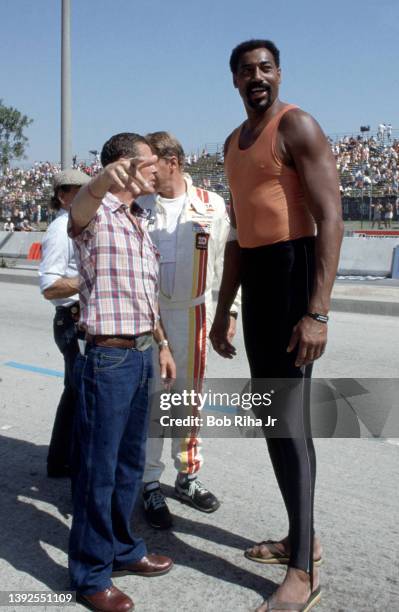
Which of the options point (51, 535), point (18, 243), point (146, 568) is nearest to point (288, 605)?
point (146, 568)

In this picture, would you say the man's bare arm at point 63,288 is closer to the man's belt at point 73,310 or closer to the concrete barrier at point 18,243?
the man's belt at point 73,310

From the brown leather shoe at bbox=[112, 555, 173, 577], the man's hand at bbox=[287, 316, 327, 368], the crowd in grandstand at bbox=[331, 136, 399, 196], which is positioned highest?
the crowd in grandstand at bbox=[331, 136, 399, 196]

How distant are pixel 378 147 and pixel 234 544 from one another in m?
30.4

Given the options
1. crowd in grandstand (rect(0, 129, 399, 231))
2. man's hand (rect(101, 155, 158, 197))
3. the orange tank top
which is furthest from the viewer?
crowd in grandstand (rect(0, 129, 399, 231))

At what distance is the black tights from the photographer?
2.64m

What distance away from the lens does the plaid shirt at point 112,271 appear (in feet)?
8.45

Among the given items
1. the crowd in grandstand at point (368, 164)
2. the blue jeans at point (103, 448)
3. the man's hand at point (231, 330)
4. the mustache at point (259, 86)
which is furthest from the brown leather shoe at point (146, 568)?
the crowd in grandstand at point (368, 164)

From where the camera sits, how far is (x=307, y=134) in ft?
8.17

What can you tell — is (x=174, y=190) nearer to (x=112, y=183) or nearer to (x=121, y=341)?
(x=121, y=341)

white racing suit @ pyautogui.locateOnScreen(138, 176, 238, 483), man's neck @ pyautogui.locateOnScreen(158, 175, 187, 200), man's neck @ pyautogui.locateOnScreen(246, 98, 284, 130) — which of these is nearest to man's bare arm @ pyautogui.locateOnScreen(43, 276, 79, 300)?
white racing suit @ pyautogui.locateOnScreen(138, 176, 238, 483)

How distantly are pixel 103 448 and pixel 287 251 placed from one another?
1.03 m

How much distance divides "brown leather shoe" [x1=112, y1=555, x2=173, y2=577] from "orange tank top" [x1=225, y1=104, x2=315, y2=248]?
1.42m

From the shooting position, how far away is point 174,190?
3.63 m

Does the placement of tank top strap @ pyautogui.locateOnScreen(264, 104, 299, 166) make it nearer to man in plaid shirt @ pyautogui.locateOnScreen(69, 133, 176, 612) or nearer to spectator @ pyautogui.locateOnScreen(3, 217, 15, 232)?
man in plaid shirt @ pyautogui.locateOnScreen(69, 133, 176, 612)
